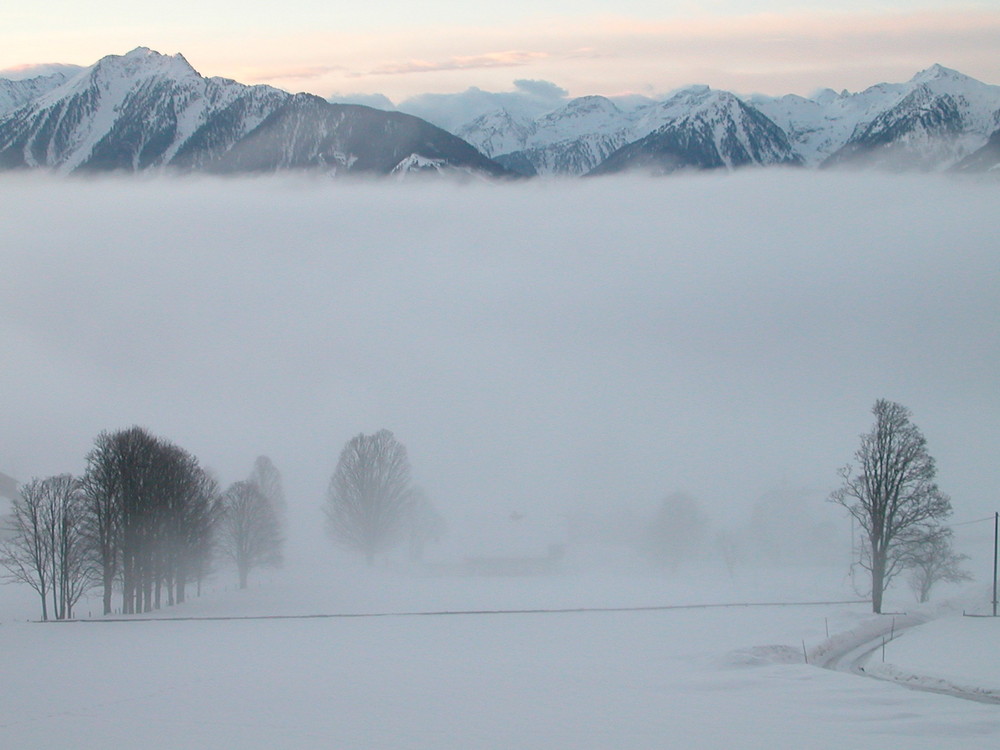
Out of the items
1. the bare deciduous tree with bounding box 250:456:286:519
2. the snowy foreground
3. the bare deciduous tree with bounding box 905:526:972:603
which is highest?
the bare deciduous tree with bounding box 250:456:286:519

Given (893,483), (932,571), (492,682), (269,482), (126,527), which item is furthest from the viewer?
(269,482)

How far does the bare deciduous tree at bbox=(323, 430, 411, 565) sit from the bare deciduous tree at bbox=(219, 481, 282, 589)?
25.0 ft

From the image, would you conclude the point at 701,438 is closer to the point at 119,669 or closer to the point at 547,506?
the point at 547,506

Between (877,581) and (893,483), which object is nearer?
(877,581)

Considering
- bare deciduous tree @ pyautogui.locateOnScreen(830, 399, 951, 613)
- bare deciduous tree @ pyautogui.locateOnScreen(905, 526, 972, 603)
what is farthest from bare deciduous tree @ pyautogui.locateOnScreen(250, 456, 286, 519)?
bare deciduous tree @ pyautogui.locateOnScreen(830, 399, 951, 613)

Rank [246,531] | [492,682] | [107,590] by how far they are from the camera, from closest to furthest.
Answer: [492,682]
[107,590]
[246,531]

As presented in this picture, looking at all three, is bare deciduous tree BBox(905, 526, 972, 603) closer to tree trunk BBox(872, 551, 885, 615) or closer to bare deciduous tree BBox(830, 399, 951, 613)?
bare deciduous tree BBox(830, 399, 951, 613)

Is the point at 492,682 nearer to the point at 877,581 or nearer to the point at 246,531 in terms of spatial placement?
the point at 877,581

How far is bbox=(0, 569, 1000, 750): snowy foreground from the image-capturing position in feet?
59.4

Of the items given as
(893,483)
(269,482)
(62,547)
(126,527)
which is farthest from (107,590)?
(269,482)

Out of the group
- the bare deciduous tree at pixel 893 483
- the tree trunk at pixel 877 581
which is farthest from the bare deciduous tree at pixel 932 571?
the tree trunk at pixel 877 581

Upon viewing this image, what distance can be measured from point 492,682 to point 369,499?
51011 mm

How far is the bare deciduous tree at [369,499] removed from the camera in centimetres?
7369

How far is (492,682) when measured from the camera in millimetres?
23688
